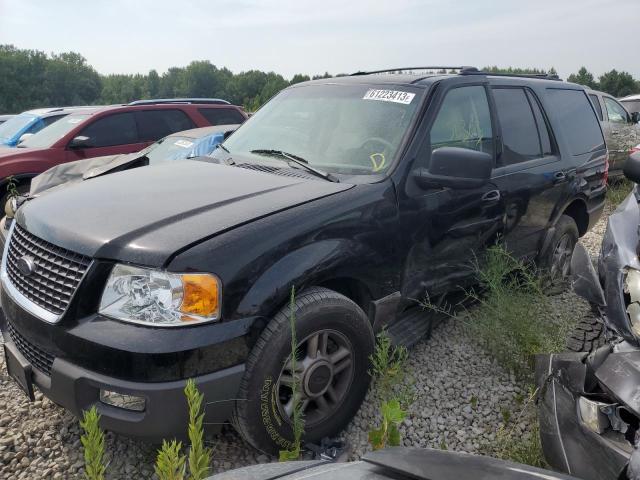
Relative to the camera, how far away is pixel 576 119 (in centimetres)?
486

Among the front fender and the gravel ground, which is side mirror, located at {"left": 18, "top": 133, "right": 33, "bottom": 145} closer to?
the gravel ground

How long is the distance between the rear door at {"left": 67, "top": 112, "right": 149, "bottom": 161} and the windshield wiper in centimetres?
509

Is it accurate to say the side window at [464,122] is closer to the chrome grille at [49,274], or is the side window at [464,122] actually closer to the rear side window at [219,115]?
the chrome grille at [49,274]

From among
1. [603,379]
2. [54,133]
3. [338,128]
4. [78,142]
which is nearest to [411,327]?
[338,128]

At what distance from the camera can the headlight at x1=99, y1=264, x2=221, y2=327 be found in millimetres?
2174

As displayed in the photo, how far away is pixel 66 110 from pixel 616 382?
1017 centimetres

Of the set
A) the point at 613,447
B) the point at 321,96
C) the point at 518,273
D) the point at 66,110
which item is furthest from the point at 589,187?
the point at 66,110

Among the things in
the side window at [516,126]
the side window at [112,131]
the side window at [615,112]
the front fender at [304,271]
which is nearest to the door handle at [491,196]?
the side window at [516,126]

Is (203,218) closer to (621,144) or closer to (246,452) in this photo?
(246,452)

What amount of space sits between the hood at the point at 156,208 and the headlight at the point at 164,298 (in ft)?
0.22

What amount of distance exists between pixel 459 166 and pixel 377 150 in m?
0.50

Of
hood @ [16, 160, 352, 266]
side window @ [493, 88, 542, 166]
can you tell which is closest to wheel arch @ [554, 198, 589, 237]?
side window @ [493, 88, 542, 166]

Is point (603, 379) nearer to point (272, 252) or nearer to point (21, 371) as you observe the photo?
point (272, 252)

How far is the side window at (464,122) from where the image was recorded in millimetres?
3381
